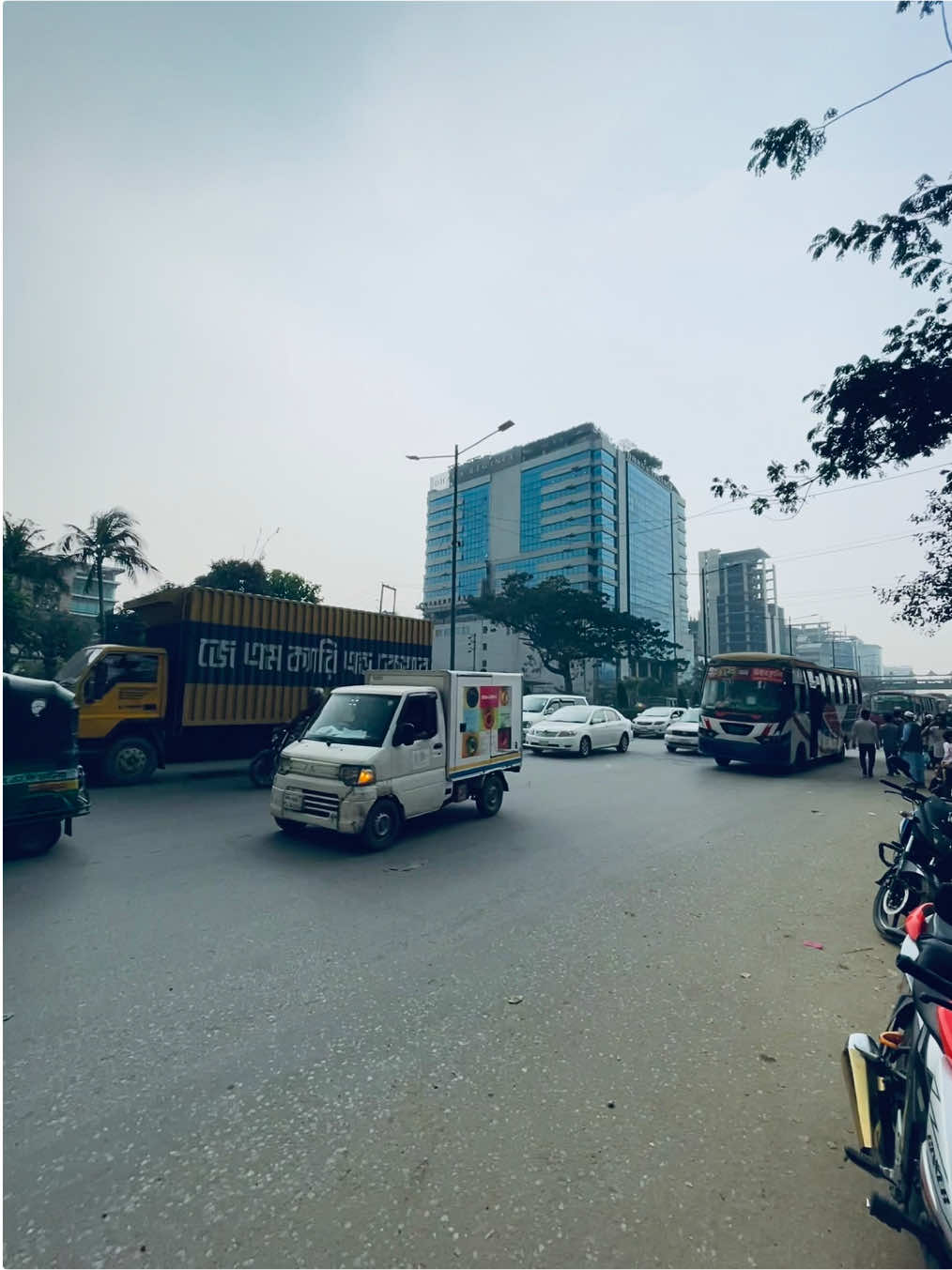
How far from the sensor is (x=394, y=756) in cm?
775

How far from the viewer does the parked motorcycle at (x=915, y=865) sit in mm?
4883

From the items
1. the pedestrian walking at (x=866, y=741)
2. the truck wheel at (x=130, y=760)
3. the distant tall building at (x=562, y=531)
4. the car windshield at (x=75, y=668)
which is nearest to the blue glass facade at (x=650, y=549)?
the distant tall building at (x=562, y=531)

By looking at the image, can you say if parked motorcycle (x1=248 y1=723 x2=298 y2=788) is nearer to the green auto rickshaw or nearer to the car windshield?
the car windshield

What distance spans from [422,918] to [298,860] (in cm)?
223

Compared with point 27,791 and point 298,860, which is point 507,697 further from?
point 27,791

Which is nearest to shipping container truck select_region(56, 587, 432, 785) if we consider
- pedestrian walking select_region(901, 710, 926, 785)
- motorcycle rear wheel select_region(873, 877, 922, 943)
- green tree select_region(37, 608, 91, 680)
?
motorcycle rear wheel select_region(873, 877, 922, 943)

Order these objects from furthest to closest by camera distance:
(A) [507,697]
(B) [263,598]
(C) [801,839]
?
(B) [263,598]
(A) [507,697]
(C) [801,839]

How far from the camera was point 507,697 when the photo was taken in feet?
33.5

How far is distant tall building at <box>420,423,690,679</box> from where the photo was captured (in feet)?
368

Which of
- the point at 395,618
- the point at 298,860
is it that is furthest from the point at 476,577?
the point at 298,860

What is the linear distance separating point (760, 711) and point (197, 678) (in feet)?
45.1

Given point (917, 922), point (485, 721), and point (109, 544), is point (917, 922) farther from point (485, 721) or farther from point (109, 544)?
point (109, 544)

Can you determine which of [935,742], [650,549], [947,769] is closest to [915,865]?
[947,769]

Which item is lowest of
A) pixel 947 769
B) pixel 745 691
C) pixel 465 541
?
pixel 947 769
